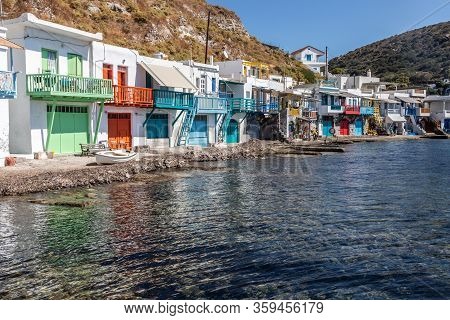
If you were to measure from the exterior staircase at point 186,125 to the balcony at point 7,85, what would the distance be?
68.0ft

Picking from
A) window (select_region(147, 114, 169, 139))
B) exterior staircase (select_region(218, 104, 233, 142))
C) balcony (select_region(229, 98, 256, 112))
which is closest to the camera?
window (select_region(147, 114, 169, 139))

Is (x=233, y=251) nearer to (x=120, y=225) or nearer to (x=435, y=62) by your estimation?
(x=120, y=225)

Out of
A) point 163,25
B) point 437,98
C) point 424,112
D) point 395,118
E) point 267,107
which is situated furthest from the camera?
point 437,98

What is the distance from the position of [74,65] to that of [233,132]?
1026 inches

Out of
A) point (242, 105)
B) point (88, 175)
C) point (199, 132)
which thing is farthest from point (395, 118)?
point (88, 175)

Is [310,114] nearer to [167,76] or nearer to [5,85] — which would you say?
[167,76]

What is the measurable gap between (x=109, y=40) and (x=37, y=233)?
174 ft

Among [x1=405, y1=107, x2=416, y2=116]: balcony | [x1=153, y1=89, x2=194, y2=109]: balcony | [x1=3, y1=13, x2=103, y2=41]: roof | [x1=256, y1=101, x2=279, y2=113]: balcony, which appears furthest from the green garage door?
[x1=405, y1=107, x2=416, y2=116]: balcony

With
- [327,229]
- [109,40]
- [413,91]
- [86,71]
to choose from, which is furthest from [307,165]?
[413,91]

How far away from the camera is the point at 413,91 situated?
103250 millimetres

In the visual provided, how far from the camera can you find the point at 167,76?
4025 centimetres

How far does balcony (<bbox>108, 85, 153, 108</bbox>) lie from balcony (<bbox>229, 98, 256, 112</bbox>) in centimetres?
1566

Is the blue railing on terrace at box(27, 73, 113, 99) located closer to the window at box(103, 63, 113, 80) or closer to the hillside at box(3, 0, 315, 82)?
the window at box(103, 63, 113, 80)

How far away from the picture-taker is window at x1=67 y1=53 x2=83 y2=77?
31469 millimetres
